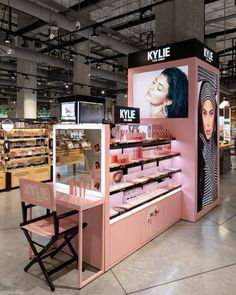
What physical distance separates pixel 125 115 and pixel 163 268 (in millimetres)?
2107

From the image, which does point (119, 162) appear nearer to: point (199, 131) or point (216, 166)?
point (199, 131)

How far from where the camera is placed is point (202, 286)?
2.98 meters

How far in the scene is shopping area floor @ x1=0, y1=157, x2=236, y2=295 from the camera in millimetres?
2924

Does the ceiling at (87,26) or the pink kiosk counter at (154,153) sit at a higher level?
the ceiling at (87,26)

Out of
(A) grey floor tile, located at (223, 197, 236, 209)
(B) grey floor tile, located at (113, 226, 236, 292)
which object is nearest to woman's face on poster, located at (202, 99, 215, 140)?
(A) grey floor tile, located at (223, 197, 236, 209)

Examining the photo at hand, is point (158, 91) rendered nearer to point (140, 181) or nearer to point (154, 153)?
point (154, 153)

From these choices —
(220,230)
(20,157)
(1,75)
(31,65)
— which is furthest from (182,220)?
(1,75)

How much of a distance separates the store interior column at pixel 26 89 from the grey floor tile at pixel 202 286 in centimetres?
1116

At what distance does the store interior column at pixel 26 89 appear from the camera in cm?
1217

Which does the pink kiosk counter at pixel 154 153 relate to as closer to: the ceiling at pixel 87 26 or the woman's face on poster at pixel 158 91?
the woman's face on poster at pixel 158 91

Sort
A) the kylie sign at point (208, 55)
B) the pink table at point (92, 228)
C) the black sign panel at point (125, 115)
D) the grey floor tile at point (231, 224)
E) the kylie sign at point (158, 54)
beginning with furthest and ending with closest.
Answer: the kylie sign at point (208, 55)
the kylie sign at point (158, 54)
the grey floor tile at point (231, 224)
the black sign panel at point (125, 115)
the pink table at point (92, 228)

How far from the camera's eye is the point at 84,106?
12727mm

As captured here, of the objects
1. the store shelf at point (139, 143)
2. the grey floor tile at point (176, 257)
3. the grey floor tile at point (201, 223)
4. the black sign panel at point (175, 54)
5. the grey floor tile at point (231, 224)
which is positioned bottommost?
the grey floor tile at point (176, 257)

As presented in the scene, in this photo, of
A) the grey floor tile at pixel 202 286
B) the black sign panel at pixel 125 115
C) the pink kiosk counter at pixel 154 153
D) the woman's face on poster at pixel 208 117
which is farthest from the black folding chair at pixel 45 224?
the woman's face on poster at pixel 208 117
